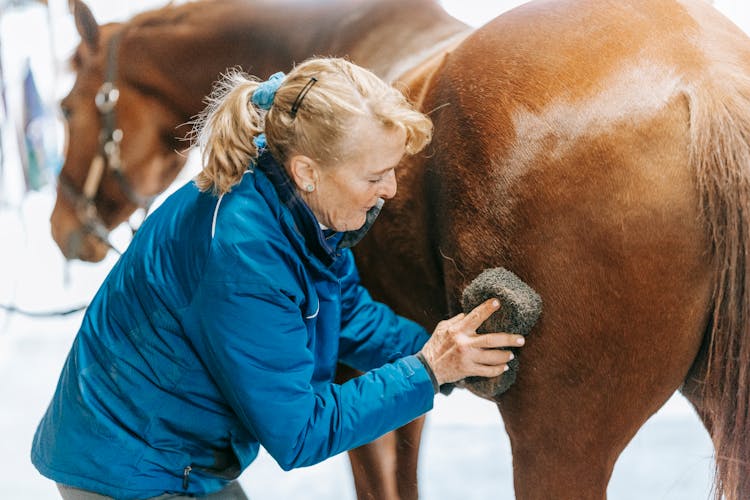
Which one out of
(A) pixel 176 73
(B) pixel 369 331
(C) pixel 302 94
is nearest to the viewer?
(C) pixel 302 94

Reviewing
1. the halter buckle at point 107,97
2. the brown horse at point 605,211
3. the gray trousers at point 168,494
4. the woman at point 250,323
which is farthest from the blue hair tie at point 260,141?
the halter buckle at point 107,97

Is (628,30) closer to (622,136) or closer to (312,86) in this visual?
(622,136)

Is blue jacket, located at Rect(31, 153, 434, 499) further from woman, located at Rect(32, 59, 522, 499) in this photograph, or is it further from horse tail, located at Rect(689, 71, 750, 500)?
horse tail, located at Rect(689, 71, 750, 500)

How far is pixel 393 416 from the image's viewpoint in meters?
0.98

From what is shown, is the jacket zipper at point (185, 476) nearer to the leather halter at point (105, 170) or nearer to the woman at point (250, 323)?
the woman at point (250, 323)

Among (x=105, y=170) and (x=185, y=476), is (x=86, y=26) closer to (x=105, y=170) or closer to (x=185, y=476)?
(x=105, y=170)

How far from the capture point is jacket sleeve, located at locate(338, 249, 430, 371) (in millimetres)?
1193

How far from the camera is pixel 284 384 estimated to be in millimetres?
925

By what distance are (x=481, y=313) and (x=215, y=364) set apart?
33cm

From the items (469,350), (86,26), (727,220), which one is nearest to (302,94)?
(469,350)

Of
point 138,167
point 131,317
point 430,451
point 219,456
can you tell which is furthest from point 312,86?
point 430,451

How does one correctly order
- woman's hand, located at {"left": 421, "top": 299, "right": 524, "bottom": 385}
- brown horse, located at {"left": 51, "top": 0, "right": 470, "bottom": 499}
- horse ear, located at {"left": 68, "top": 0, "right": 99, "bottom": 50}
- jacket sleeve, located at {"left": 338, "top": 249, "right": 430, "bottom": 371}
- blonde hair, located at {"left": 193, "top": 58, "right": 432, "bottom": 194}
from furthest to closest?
1. horse ear, located at {"left": 68, "top": 0, "right": 99, "bottom": 50}
2. brown horse, located at {"left": 51, "top": 0, "right": 470, "bottom": 499}
3. jacket sleeve, located at {"left": 338, "top": 249, "right": 430, "bottom": 371}
4. woman's hand, located at {"left": 421, "top": 299, "right": 524, "bottom": 385}
5. blonde hair, located at {"left": 193, "top": 58, "right": 432, "bottom": 194}

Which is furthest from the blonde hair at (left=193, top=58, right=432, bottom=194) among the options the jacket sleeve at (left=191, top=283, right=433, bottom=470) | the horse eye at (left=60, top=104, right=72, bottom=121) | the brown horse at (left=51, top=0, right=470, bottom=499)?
A: the horse eye at (left=60, top=104, right=72, bottom=121)

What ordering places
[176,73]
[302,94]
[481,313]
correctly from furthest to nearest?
[176,73] < [481,313] < [302,94]
